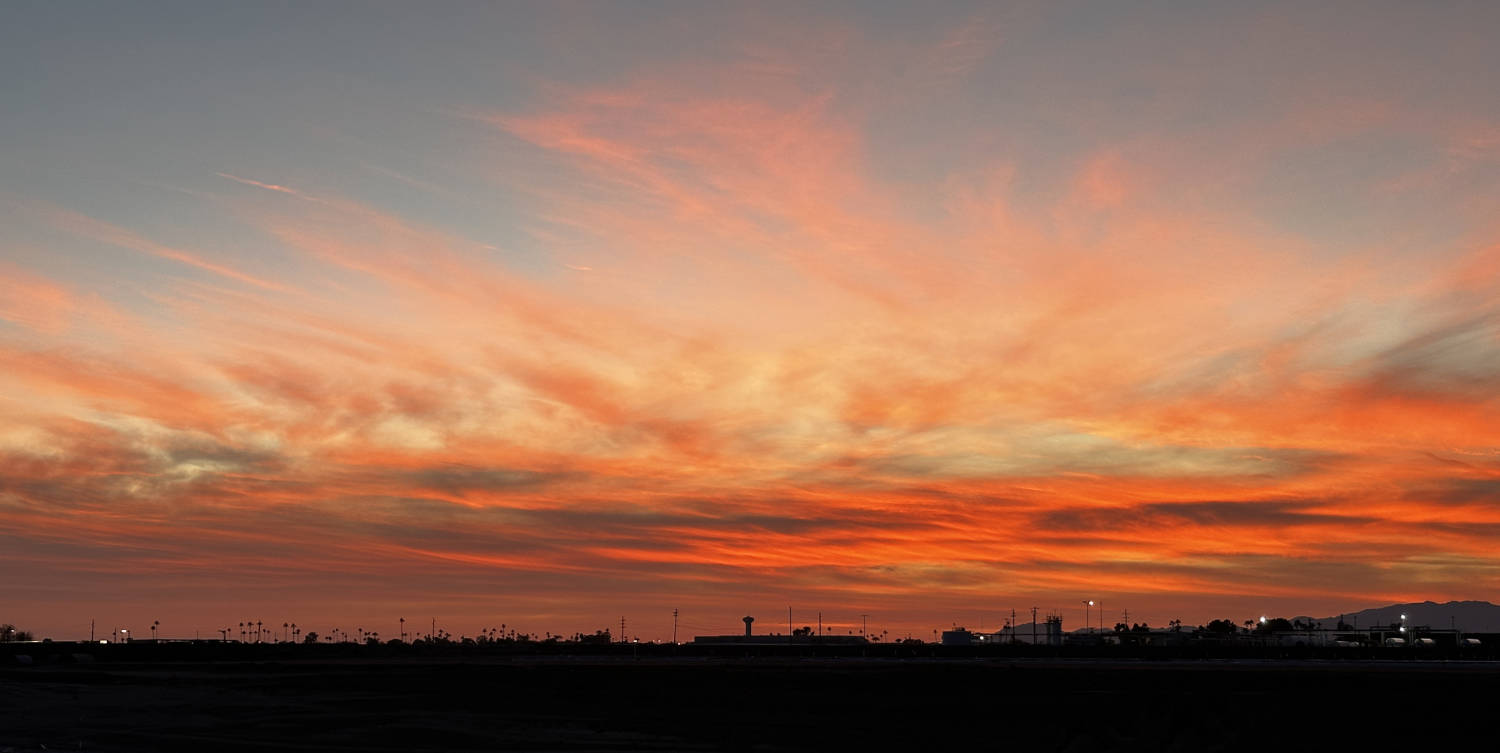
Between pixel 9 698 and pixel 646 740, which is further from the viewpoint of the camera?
pixel 9 698

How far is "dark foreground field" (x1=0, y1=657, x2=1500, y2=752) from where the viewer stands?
57.0 m

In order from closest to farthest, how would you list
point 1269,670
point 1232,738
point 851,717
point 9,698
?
point 1232,738, point 851,717, point 9,698, point 1269,670

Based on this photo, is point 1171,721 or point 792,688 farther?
point 792,688

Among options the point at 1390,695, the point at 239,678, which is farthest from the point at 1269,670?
the point at 239,678

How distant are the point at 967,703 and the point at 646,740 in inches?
1042

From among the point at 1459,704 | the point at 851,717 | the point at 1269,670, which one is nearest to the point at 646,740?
the point at 851,717

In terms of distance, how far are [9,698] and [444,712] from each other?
40.8 meters

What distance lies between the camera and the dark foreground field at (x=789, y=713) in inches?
2244

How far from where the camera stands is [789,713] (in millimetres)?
73000

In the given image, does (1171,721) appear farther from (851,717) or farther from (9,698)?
(9,698)

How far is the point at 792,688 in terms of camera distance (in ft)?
315

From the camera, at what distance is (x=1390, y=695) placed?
79.0m

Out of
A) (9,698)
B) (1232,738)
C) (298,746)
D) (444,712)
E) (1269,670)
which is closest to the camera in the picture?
(1232,738)

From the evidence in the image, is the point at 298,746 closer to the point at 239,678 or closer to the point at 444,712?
the point at 444,712
